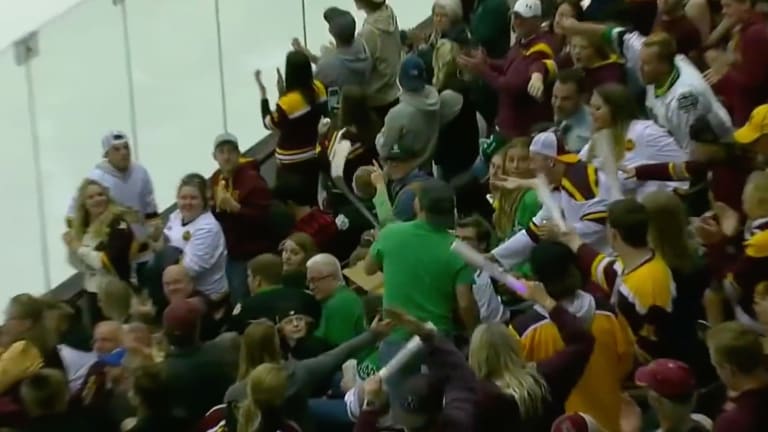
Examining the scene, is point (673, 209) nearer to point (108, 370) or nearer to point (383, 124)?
point (108, 370)

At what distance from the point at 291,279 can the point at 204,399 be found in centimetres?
108

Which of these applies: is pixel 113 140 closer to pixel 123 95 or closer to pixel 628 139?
pixel 123 95

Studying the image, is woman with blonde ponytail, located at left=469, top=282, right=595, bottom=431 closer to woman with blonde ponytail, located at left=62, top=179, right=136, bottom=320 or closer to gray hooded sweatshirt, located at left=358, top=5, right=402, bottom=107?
woman with blonde ponytail, located at left=62, top=179, right=136, bottom=320

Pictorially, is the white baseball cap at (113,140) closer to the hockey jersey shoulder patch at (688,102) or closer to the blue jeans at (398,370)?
the blue jeans at (398,370)

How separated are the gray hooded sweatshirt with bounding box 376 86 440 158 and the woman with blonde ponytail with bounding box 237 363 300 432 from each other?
258 cm

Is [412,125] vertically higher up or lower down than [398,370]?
higher up

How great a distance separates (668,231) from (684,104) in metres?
1.43

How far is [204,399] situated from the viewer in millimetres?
6527

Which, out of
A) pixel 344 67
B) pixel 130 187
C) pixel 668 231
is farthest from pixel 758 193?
pixel 130 187

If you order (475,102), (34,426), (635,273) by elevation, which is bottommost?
(34,426)

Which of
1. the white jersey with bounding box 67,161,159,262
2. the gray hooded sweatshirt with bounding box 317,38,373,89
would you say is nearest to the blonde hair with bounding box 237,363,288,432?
the white jersey with bounding box 67,161,159,262

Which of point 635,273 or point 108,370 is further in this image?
point 108,370

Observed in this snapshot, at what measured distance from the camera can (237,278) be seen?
29.0ft

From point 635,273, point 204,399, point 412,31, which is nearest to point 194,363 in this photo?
point 204,399
